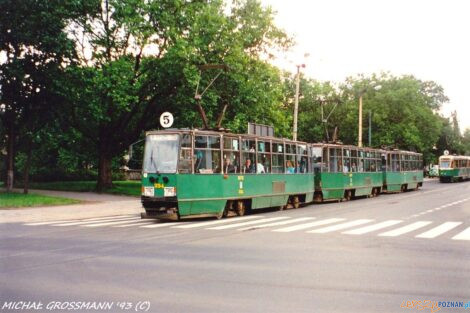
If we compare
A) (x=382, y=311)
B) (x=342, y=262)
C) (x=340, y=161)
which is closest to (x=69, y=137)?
(x=340, y=161)

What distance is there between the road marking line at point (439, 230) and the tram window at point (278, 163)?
7.64 m

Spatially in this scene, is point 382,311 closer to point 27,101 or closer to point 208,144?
point 208,144

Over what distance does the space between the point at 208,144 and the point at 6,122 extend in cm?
1471

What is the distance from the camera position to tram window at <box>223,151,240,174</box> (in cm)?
1960

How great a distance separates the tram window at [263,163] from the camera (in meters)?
21.9

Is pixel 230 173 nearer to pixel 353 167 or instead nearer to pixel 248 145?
pixel 248 145

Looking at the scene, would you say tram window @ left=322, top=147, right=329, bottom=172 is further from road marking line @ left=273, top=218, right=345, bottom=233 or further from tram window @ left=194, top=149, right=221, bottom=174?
tram window @ left=194, top=149, right=221, bottom=174

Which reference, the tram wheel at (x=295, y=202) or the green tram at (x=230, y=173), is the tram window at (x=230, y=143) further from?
the tram wheel at (x=295, y=202)

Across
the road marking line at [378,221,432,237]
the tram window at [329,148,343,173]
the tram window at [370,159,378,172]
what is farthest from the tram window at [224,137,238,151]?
the tram window at [370,159,378,172]

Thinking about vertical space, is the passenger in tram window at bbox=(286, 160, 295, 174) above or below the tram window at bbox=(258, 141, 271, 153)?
below

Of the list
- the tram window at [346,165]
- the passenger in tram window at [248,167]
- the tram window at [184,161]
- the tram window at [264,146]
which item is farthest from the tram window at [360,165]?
the tram window at [184,161]

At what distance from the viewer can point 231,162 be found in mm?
19969

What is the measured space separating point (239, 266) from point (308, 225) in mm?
7622

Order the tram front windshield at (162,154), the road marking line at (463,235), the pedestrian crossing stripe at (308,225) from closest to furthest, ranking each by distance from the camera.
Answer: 1. the road marking line at (463,235)
2. the pedestrian crossing stripe at (308,225)
3. the tram front windshield at (162,154)
